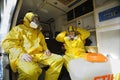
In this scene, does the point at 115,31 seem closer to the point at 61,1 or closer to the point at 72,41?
the point at 72,41

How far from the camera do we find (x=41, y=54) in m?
1.95

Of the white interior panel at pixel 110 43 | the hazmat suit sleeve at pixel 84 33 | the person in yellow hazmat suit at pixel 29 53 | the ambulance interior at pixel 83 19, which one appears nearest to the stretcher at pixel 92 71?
the ambulance interior at pixel 83 19

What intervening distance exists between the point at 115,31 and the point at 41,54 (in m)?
0.98

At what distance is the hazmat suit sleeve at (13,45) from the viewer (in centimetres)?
175

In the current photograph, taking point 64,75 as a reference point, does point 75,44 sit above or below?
above

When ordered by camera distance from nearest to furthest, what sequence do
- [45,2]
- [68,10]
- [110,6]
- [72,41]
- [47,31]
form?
[110,6], [72,41], [45,2], [68,10], [47,31]

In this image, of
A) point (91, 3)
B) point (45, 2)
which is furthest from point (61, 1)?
point (91, 3)

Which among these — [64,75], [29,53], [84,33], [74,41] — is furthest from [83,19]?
[29,53]

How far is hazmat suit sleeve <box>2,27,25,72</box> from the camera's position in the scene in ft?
5.74

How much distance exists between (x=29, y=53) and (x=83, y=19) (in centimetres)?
123

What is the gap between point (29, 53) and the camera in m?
1.88

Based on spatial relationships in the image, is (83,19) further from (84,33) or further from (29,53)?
(29,53)

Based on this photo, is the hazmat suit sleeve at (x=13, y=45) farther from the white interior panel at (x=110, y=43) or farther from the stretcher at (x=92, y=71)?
the white interior panel at (x=110, y=43)

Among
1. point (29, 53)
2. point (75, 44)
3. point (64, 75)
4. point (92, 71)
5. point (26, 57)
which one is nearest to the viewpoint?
point (92, 71)
